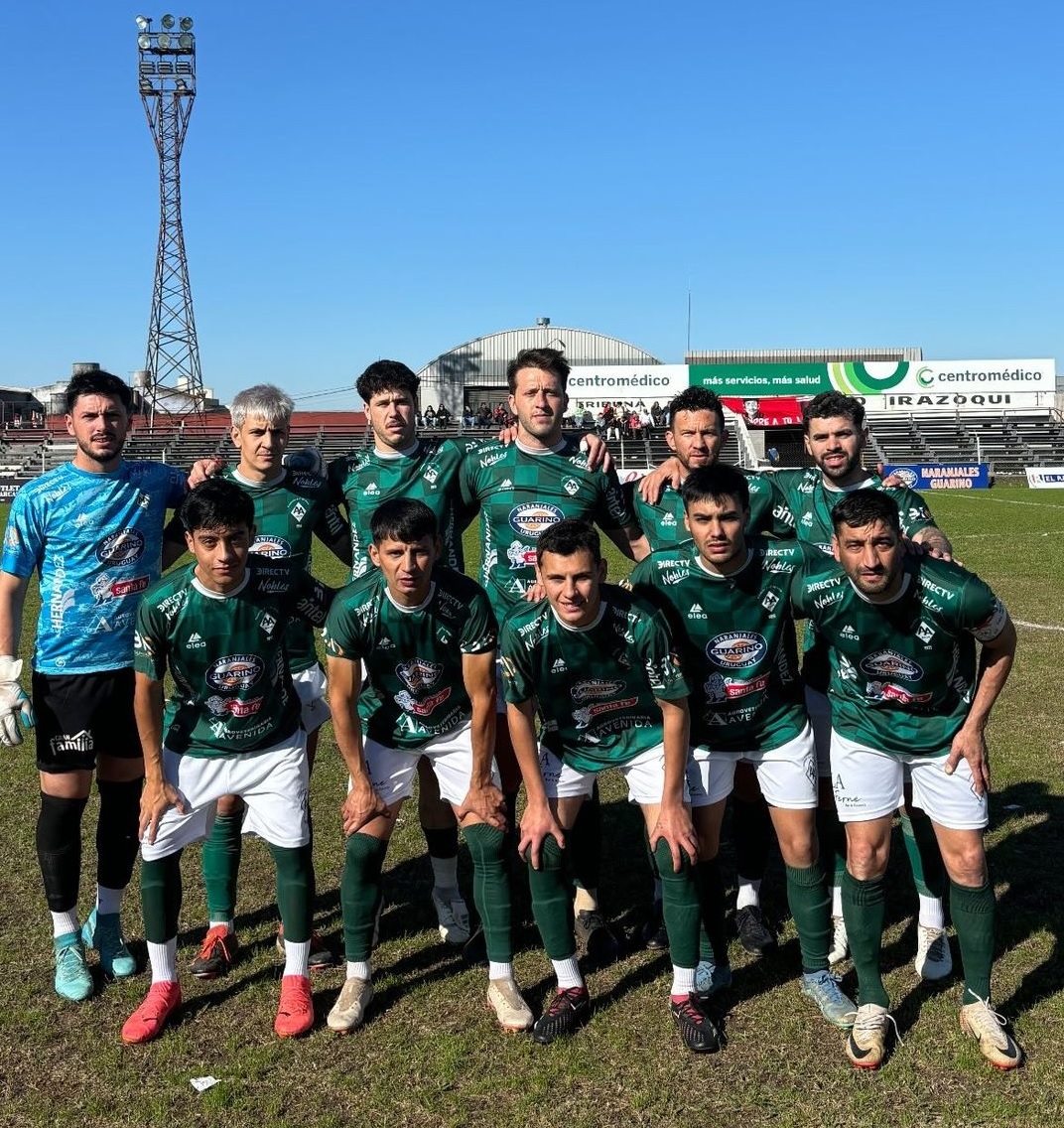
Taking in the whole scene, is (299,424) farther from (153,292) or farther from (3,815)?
(3,815)

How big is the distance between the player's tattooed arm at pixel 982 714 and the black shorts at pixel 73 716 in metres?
3.46

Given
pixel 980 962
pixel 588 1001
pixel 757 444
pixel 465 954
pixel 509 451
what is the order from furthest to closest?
pixel 757 444, pixel 509 451, pixel 465 954, pixel 588 1001, pixel 980 962

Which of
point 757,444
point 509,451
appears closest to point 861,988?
point 509,451

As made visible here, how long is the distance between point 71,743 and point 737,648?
9.36ft

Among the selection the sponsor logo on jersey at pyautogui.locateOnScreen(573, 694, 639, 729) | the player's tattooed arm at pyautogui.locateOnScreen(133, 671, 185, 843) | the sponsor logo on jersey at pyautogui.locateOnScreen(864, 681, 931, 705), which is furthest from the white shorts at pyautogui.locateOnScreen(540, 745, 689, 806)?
the player's tattooed arm at pyautogui.locateOnScreen(133, 671, 185, 843)

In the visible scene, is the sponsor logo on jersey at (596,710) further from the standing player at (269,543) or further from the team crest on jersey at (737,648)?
the standing player at (269,543)

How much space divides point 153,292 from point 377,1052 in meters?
48.3

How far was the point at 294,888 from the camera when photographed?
427cm

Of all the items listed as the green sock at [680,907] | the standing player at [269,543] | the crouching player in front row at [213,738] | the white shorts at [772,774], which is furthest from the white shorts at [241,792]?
the white shorts at [772,774]

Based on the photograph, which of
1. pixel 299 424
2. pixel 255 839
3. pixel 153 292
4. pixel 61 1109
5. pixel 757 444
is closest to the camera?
pixel 61 1109

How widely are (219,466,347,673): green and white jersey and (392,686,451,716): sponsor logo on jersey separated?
684mm

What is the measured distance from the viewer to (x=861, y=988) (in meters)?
4.05

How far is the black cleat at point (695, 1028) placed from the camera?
3953 mm

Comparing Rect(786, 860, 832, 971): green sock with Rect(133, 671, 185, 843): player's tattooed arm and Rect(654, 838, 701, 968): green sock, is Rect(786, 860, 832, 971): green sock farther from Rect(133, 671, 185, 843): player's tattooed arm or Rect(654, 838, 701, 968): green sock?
Rect(133, 671, 185, 843): player's tattooed arm
